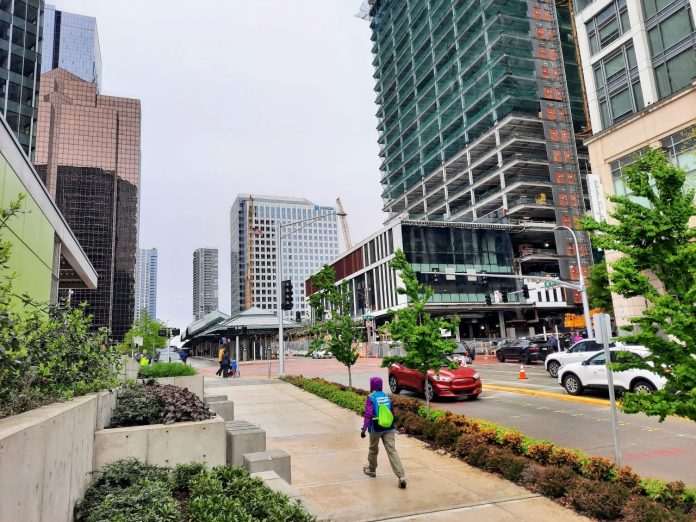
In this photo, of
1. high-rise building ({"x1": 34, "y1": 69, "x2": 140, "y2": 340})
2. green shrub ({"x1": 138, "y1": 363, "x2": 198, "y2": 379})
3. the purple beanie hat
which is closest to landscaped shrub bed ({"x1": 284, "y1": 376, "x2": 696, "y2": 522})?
the purple beanie hat

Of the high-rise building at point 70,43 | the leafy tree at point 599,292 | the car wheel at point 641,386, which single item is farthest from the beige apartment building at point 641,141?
the high-rise building at point 70,43

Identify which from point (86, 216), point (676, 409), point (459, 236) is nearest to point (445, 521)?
point (676, 409)

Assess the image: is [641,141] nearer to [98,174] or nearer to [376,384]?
[376,384]

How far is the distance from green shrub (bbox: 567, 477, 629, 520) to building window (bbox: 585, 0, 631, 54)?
3567 centimetres

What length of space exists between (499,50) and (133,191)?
113 m

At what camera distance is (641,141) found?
3073 centimetres

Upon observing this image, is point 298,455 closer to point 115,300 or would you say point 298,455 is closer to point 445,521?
point 445,521

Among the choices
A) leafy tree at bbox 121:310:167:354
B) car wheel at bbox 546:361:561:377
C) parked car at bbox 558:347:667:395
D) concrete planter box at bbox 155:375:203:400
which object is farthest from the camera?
leafy tree at bbox 121:310:167:354

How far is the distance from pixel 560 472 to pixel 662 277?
3.13 meters

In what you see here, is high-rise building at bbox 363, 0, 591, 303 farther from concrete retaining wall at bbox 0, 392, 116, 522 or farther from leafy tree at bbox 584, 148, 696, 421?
concrete retaining wall at bbox 0, 392, 116, 522

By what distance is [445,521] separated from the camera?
608cm

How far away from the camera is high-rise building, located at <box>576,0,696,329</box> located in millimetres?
A: 28812

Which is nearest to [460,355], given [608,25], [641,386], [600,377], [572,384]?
[572,384]

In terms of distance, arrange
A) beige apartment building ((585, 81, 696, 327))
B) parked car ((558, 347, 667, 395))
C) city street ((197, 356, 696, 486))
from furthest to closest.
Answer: beige apartment building ((585, 81, 696, 327)), parked car ((558, 347, 667, 395)), city street ((197, 356, 696, 486))
